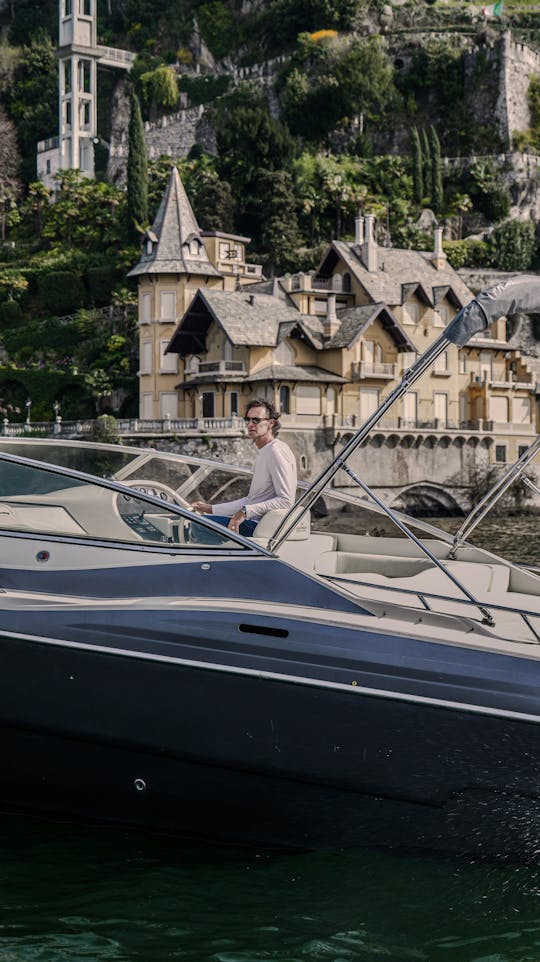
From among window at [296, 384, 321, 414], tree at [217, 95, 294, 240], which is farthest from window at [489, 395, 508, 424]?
tree at [217, 95, 294, 240]

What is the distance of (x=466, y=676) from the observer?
5.63 m

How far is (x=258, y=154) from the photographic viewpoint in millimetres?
70562

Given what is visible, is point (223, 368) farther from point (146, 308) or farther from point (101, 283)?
point (101, 283)

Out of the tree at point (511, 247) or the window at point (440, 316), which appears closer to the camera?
the window at point (440, 316)

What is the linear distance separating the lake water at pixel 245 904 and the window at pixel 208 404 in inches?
1777

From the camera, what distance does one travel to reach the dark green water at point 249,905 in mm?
5281

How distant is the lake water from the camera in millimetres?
5277

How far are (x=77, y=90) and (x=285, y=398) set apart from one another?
4910 centimetres

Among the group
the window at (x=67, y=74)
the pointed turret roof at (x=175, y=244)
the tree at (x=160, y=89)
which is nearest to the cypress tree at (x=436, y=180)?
the pointed turret roof at (x=175, y=244)

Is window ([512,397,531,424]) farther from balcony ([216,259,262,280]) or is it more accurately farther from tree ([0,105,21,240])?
tree ([0,105,21,240])

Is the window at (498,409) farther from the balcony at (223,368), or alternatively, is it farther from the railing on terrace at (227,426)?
the balcony at (223,368)

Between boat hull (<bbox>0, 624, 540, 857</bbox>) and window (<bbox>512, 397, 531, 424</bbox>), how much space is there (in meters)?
51.6

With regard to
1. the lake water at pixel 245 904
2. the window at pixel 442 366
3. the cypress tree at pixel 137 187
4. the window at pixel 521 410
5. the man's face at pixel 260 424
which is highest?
the cypress tree at pixel 137 187

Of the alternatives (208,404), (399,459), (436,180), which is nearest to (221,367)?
(208,404)
